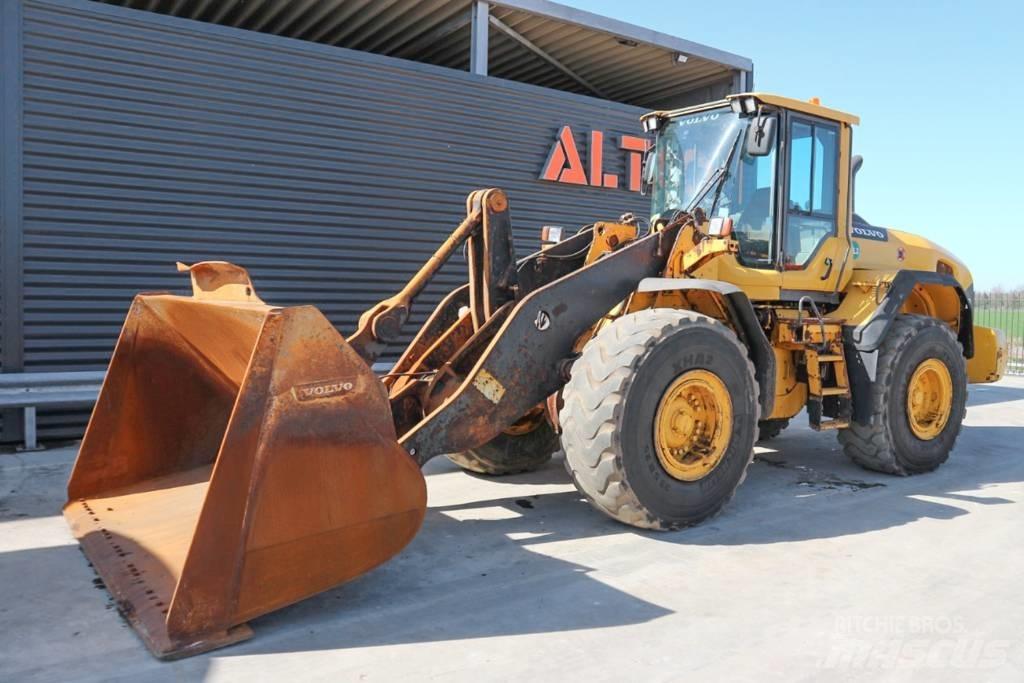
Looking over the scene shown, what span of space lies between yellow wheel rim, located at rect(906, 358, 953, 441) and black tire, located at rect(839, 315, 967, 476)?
43 mm

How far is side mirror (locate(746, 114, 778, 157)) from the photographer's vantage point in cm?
520

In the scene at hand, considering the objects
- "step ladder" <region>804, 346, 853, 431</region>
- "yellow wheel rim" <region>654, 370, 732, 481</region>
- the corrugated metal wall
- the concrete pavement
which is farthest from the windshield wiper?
the corrugated metal wall

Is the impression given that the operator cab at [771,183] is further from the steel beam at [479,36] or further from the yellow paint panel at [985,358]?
the steel beam at [479,36]

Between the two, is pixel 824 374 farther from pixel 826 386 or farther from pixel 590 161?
pixel 590 161

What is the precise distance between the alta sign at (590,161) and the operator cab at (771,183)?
448 cm

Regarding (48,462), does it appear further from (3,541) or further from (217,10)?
(217,10)

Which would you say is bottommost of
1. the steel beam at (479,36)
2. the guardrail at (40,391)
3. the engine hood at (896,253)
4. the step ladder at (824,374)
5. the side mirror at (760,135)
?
the guardrail at (40,391)

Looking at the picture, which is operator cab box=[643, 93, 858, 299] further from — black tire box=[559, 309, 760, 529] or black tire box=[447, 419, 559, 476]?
black tire box=[447, 419, 559, 476]

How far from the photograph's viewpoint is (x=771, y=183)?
5.84m

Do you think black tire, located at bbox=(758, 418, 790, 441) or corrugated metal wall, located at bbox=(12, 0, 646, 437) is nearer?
corrugated metal wall, located at bbox=(12, 0, 646, 437)

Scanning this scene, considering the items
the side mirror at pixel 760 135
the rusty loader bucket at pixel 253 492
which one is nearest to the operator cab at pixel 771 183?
the side mirror at pixel 760 135

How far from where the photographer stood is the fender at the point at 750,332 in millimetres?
4930

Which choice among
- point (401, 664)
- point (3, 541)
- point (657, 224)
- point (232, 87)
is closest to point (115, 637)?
point (401, 664)

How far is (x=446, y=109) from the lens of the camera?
9.73 m
